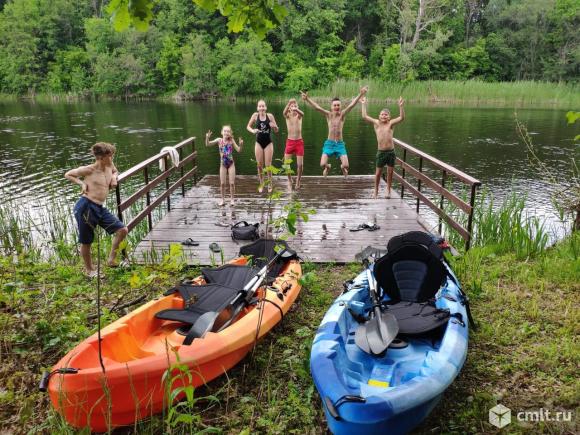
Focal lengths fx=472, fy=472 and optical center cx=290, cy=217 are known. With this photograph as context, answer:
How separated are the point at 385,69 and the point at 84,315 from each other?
40244mm

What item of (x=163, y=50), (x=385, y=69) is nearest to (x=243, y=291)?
(x=385, y=69)

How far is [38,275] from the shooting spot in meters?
5.59

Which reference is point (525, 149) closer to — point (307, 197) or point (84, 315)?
point (307, 197)

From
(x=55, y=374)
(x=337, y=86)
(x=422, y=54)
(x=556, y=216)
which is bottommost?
(x=556, y=216)

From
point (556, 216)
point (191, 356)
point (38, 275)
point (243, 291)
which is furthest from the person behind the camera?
point (556, 216)

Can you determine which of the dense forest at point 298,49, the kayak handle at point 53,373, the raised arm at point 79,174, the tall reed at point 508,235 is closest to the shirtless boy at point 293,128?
the tall reed at point 508,235

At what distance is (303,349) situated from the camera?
4156mm

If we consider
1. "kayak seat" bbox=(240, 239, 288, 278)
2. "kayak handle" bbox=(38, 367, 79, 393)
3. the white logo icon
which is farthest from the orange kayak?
the white logo icon

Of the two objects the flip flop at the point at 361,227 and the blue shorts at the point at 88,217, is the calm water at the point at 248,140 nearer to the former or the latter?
the flip flop at the point at 361,227

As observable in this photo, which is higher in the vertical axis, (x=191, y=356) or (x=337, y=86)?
(x=337, y=86)

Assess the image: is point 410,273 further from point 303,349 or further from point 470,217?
point 470,217

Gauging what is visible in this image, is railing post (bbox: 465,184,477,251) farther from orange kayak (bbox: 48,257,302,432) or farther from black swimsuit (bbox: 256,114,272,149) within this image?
black swimsuit (bbox: 256,114,272,149)

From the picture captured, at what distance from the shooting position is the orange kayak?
3.00 meters

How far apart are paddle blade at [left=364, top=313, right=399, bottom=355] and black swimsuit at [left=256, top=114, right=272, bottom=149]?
5.34m
